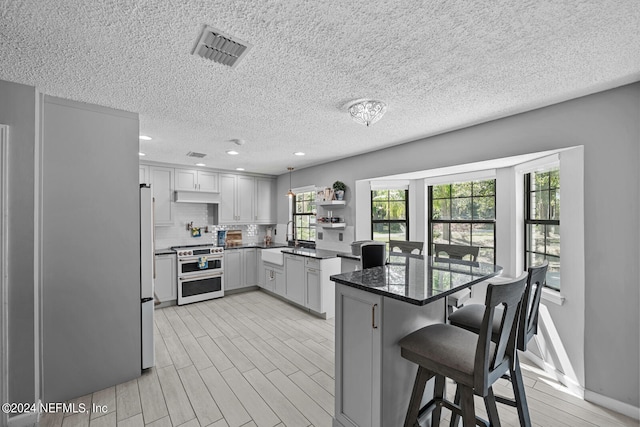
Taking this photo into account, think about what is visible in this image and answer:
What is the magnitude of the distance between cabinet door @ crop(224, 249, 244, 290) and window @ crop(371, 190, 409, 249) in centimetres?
263

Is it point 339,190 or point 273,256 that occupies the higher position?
point 339,190

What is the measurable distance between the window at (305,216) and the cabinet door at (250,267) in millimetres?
968

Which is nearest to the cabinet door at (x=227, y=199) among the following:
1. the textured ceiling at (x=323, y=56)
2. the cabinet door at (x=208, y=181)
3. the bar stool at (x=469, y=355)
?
the cabinet door at (x=208, y=181)

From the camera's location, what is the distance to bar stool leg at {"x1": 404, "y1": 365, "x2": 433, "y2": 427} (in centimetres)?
155

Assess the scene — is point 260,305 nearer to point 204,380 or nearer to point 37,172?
point 204,380

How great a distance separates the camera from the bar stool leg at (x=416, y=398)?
61.2 inches

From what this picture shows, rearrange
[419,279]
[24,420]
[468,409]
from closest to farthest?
→ [468,409]
[419,279]
[24,420]

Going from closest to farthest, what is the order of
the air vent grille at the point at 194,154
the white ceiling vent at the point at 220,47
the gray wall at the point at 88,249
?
the white ceiling vent at the point at 220,47 → the gray wall at the point at 88,249 → the air vent grille at the point at 194,154

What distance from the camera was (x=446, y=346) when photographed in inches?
58.0

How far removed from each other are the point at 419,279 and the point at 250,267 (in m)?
4.26

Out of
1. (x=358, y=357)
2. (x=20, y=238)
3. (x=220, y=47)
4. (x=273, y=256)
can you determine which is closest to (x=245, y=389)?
(x=358, y=357)

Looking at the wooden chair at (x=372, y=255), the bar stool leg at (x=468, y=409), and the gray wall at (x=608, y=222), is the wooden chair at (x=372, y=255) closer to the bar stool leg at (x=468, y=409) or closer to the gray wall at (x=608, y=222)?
the bar stool leg at (x=468, y=409)

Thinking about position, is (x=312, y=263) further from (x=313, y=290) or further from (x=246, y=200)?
(x=246, y=200)

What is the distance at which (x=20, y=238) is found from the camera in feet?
6.51
